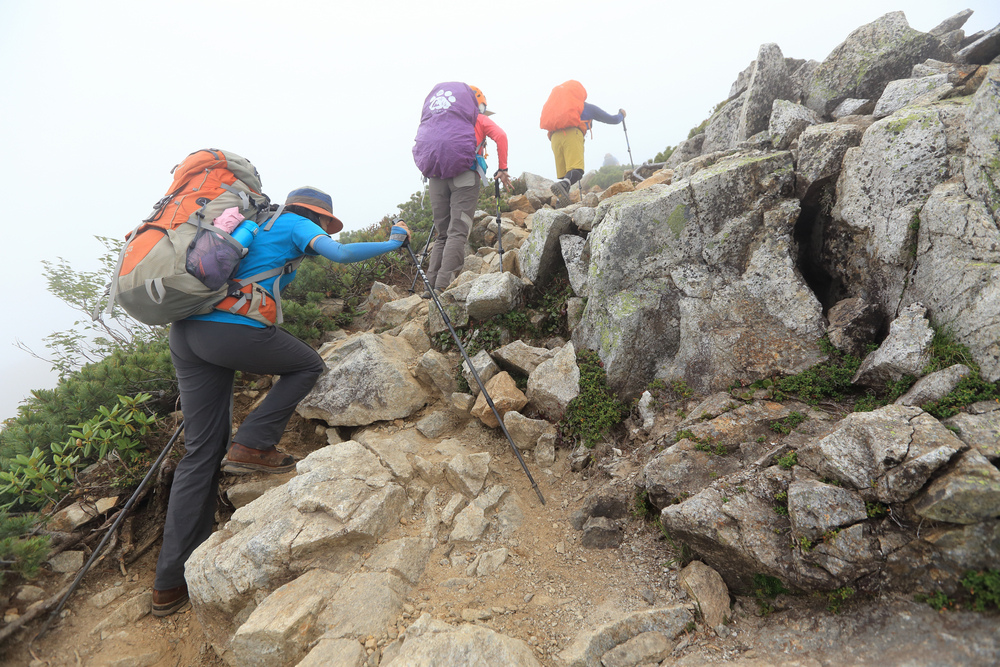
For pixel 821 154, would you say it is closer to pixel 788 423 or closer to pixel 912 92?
pixel 912 92

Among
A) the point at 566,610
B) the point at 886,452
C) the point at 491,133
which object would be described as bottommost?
the point at 566,610

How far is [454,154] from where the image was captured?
812 cm

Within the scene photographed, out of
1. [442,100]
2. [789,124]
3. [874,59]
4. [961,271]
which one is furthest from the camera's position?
[442,100]

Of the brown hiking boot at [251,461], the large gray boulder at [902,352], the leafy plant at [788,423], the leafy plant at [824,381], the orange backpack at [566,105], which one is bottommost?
the leafy plant at [788,423]

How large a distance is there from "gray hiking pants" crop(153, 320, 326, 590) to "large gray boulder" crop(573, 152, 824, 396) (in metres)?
4.46

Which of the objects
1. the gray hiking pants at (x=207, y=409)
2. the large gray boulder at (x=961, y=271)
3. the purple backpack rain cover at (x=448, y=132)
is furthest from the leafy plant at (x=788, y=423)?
the purple backpack rain cover at (x=448, y=132)

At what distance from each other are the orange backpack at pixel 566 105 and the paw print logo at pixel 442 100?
6232mm

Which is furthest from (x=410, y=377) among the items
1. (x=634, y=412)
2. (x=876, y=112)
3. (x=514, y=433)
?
(x=876, y=112)

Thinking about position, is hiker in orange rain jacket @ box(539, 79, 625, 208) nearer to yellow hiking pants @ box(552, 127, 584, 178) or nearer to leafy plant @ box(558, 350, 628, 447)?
yellow hiking pants @ box(552, 127, 584, 178)

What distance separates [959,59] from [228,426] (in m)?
12.0

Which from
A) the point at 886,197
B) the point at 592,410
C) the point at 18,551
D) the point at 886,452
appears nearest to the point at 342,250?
the point at 592,410

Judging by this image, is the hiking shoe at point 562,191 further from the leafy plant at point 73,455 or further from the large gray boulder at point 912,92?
the leafy plant at point 73,455

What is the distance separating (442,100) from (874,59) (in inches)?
308

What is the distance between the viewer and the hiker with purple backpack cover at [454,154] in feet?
26.8
